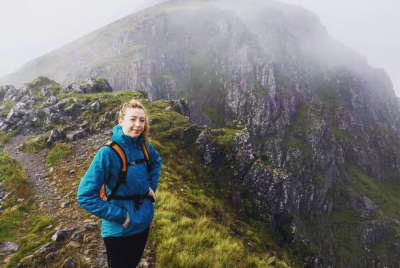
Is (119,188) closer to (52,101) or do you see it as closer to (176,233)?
(176,233)

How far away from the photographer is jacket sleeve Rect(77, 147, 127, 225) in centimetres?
461

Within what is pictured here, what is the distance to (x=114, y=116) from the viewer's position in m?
27.2

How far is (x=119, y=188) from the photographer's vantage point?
499 cm

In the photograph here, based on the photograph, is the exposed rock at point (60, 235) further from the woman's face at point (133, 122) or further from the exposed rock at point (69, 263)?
the woman's face at point (133, 122)

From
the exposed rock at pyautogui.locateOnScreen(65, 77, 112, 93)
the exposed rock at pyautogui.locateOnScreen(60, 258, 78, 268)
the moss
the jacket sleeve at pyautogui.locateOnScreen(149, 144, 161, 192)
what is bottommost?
the moss

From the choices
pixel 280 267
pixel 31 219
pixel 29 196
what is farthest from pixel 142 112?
pixel 29 196

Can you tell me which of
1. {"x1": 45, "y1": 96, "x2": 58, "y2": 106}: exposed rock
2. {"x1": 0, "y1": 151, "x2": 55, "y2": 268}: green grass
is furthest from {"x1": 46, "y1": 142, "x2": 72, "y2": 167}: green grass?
{"x1": 45, "y1": 96, "x2": 58, "y2": 106}: exposed rock

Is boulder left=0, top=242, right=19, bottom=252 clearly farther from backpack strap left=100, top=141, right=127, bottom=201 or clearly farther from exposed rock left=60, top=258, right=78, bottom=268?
backpack strap left=100, top=141, right=127, bottom=201

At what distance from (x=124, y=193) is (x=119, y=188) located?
14 centimetres

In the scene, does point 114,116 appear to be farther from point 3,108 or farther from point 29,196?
point 3,108

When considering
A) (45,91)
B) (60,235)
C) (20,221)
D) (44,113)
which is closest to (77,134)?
(44,113)

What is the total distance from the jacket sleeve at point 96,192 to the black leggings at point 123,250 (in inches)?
24.5

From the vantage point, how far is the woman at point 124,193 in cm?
464

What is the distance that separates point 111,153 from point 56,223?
8.13 m
